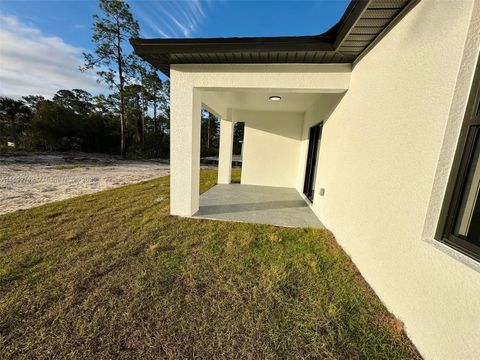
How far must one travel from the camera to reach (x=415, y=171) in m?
1.62

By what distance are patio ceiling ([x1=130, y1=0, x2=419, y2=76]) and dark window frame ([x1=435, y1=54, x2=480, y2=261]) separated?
1.23 m

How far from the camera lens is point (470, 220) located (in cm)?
127

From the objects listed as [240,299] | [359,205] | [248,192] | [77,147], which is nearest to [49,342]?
[240,299]

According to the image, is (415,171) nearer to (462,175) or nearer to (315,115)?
(462,175)

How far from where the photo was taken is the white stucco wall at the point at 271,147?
6883mm

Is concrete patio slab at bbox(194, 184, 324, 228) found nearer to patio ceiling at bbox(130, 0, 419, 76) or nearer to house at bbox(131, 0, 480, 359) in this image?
house at bbox(131, 0, 480, 359)

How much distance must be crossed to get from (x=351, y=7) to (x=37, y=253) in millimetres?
4650

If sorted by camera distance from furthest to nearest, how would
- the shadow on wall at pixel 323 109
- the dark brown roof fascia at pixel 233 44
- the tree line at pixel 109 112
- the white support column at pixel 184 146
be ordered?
the tree line at pixel 109 112
the shadow on wall at pixel 323 109
the white support column at pixel 184 146
the dark brown roof fascia at pixel 233 44

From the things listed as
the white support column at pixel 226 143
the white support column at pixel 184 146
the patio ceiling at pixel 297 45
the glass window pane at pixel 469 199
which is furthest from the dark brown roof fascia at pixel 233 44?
the white support column at pixel 226 143

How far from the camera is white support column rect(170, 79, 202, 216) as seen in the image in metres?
3.42

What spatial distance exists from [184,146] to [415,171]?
3186 millimetres

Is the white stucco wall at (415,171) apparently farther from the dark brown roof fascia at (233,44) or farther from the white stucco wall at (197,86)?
the dark brown roof fascia at (233,44)

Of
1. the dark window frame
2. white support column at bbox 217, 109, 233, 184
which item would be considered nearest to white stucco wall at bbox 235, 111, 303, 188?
white support column at bbox 217, 109, 233, 184

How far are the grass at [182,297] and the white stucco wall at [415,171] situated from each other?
1.09 feet
